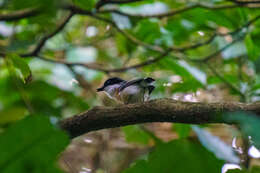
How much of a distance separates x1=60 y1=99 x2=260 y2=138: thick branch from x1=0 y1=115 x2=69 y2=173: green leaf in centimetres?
63

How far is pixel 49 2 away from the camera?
53cm

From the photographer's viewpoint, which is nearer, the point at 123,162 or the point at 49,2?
the point at 49,2

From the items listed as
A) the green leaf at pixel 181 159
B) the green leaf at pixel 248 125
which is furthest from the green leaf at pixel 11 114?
the green leaf at pixel 248 125

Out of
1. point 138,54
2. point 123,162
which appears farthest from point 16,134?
point 123,162

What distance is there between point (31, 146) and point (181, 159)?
0.19 meters

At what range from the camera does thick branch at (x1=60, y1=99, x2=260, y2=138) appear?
1.10 m

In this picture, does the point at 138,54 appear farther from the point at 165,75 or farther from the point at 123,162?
the point at 123,162

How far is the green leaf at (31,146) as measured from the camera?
0.50 meters

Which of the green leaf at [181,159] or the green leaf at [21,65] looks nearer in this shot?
the green leaf at [181,159]

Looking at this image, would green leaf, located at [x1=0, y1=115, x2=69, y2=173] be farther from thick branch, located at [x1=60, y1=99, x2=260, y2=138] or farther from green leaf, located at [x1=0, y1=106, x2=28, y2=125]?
green leaf, located at [x1=0, y1=106, x2=28, y2=125]

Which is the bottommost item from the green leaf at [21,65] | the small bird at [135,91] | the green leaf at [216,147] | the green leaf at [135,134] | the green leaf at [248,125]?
the green leaf at [135,134]

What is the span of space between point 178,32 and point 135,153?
1.46 metres

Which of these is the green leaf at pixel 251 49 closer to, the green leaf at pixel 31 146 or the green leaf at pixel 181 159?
the green leaf at pixel 181 159

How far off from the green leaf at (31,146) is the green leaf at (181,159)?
0.44 feet
